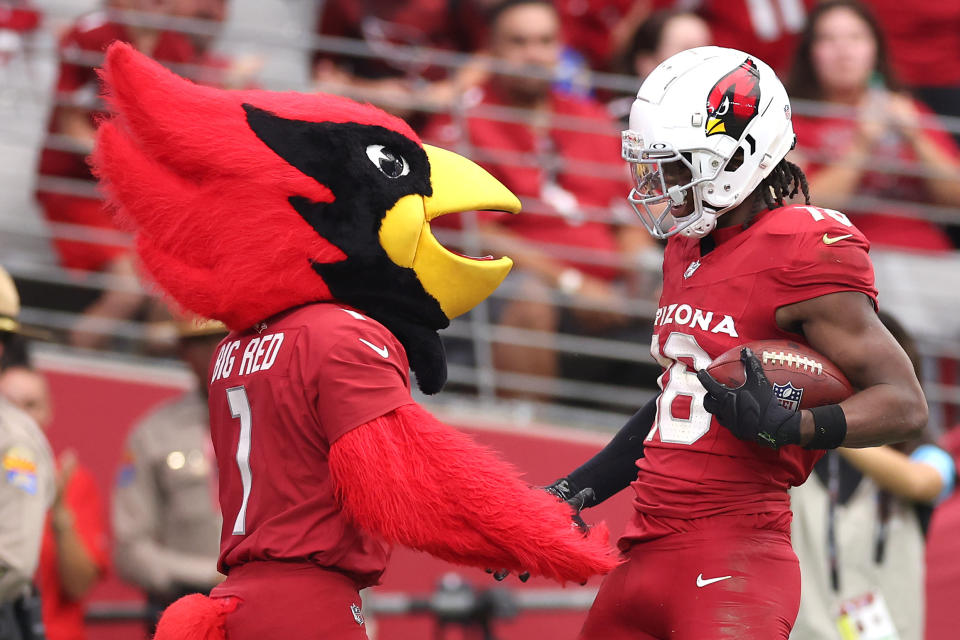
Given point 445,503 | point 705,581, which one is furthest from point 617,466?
point 445,503

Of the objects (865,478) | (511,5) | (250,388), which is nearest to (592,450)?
(865,478)

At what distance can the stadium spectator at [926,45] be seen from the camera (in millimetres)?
7574

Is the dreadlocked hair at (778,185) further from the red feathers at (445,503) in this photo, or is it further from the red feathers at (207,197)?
the red feathers at (207,197)

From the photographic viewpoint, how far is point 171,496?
5578mm

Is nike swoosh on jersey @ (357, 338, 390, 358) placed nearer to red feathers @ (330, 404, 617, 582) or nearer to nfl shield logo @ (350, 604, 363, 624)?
red feathers @ (330, 404, 617, 582)

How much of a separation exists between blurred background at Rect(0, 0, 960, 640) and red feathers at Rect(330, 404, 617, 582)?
2.80 m

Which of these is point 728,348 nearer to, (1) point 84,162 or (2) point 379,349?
(2) point 379,349

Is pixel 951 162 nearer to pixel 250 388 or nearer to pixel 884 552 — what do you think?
pixel 884 552

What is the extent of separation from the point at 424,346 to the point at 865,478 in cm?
196

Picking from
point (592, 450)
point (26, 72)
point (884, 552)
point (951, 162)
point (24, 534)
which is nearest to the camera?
point (24, 534)

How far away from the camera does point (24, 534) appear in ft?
13.6

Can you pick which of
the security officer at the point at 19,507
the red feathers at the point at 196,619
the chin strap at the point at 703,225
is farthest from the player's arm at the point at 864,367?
the security officer at the point at 19,507

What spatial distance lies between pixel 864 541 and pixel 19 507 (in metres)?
2.71

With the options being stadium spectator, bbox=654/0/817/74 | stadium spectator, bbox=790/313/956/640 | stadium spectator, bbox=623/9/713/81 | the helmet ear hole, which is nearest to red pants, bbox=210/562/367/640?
the helmet ear hole
